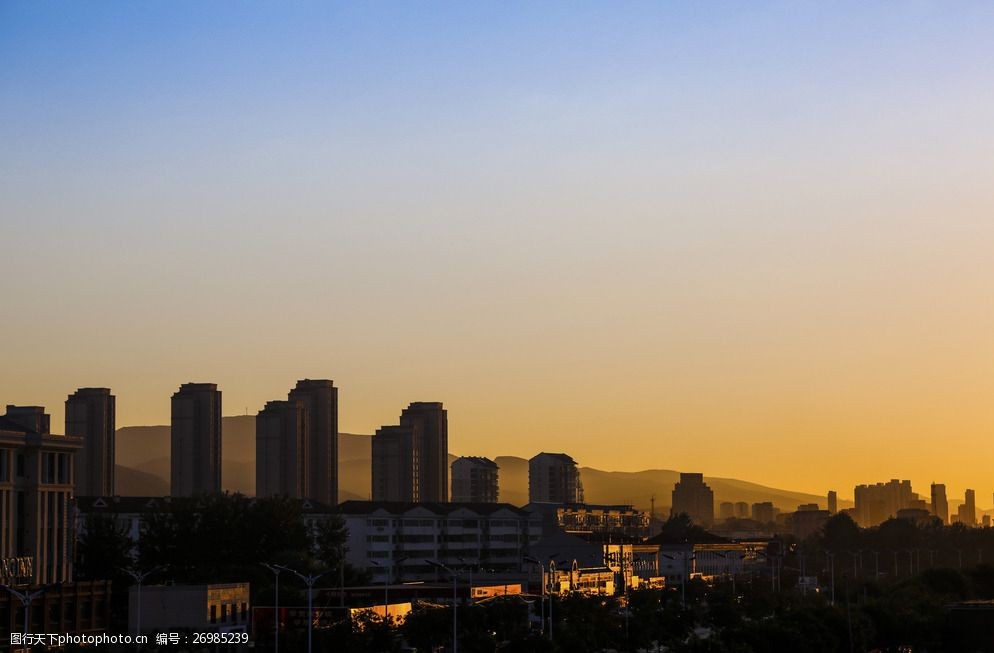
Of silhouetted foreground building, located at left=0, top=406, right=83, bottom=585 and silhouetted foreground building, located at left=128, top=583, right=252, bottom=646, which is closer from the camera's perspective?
silhouetted foreground building, located at left=128, top=583, right=252, bottom=646

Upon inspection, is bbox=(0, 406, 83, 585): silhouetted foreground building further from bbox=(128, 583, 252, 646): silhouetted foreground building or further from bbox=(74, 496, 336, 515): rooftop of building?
bbox=(74, 496, 336, 515): rooftop of building

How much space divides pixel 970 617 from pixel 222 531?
211 ft

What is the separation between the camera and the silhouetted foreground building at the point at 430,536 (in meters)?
177

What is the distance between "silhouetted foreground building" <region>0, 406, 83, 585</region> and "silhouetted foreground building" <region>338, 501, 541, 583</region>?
2188 inches

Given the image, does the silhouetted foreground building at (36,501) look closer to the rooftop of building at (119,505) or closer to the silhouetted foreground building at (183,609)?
the silhouetted foreground building at (183,609)

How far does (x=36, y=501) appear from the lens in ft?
379

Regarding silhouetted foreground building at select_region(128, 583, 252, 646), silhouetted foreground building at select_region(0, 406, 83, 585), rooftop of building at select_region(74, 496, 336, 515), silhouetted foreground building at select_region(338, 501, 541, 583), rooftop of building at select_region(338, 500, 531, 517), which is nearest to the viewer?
silhouetted foreground building at select_region(128, 583, 252, 646)

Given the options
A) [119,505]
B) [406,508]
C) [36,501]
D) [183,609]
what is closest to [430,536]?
[406,508]

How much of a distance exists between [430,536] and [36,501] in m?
74.8

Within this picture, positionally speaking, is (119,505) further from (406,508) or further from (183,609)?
(183,609)

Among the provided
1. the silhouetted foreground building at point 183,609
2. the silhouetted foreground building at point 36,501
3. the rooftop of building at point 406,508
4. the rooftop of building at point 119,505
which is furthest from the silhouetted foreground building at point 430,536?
the silhouetted foreground building at point 183,609

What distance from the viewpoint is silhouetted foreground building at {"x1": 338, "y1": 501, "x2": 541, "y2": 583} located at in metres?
177

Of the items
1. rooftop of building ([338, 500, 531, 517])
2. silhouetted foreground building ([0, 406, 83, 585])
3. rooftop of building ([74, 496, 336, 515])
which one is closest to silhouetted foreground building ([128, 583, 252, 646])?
silhouetted foreground building ([0, 406, 83, 585])

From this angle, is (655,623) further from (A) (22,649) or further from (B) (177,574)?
(B) (177,574)
